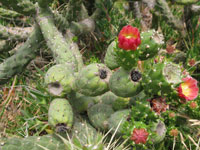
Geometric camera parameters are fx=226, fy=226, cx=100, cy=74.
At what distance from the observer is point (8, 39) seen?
7.93 feet

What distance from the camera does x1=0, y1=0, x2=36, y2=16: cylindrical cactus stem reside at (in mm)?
2025

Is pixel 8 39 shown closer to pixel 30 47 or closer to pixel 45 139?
pixel 30 47

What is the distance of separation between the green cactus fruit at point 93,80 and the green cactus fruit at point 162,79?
26 centimetres

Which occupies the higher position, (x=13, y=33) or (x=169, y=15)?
(x=13, y=33)

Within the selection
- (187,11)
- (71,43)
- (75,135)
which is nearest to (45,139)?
(75,135)

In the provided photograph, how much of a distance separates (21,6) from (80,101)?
1.06m

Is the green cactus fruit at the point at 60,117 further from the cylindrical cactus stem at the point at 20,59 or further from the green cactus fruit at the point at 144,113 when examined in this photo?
the cylindrical cactus stem at the point at 20,59

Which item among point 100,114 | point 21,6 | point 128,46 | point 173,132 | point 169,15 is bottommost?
point 173,132

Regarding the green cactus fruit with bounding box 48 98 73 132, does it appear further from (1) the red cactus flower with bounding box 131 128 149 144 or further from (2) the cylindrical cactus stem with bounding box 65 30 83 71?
(2) the cylindrical cactus stem with bounding box 65 30 83 71

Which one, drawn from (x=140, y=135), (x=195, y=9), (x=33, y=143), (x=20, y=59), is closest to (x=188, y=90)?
(x=140, y=135)

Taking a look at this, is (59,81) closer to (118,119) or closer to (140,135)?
(118,119)

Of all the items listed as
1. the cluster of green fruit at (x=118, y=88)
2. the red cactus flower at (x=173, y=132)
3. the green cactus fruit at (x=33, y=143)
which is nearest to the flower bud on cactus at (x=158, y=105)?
the cluster of green fruit at (x=118, y=88)

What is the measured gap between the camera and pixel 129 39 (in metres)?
1.22

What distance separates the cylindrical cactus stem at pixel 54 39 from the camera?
6.27 ft
